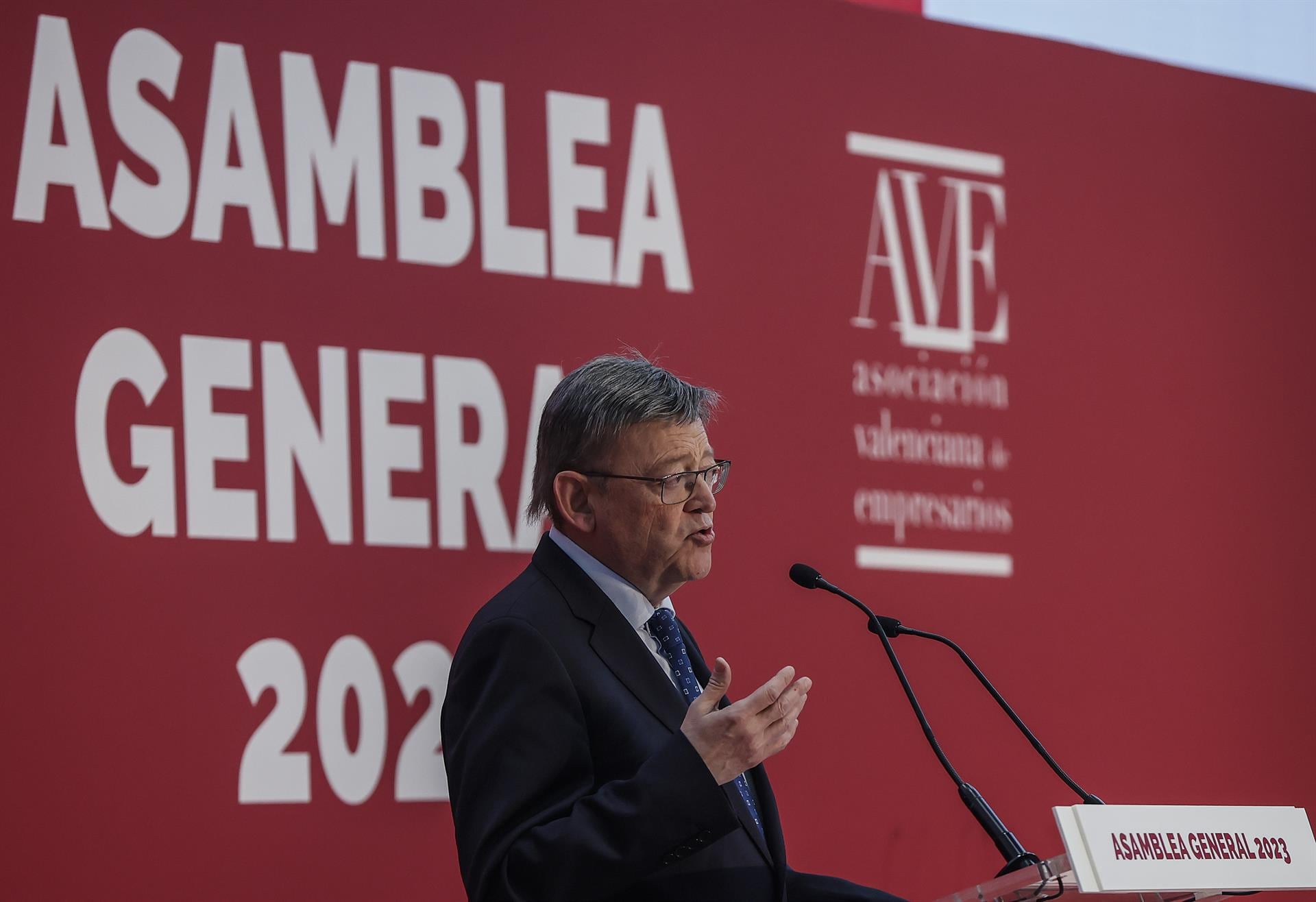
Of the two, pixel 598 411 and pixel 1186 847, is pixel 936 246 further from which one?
pixel 1186 847

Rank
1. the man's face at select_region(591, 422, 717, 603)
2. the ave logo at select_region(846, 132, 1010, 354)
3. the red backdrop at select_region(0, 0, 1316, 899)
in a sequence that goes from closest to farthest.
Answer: the man's face at select_region(591, 422, 717, 603) < the red backdrop at select_region(0, 0, 1316, 899) < the ave logo at select_region(846, 132, 1010, 354)

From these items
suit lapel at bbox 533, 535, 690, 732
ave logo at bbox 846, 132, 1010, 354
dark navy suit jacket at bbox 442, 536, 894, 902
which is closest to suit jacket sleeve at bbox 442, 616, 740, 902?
dark navy suit jacket at bbox 442, 536, 894, 902

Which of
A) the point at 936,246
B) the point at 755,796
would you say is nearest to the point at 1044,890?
the point at 755,796

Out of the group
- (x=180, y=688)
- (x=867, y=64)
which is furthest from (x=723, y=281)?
(x=180, y=688)

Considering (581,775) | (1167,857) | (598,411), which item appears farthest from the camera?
(598,411)

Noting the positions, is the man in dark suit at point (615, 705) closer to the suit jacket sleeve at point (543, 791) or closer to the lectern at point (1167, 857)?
the suit jacket sleeve at point (543, 791)

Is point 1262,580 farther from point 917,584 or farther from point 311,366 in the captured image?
point 311,366

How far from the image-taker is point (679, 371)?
12.9ft

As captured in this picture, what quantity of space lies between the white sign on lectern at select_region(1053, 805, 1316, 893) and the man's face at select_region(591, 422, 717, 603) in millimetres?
677

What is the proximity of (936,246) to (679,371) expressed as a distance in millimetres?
851

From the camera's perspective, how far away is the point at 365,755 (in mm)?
3402

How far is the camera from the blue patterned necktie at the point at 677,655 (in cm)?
226

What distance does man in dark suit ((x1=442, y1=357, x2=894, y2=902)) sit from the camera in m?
1.89

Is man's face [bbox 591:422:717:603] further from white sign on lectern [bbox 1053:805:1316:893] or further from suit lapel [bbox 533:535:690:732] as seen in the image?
white sign on lectern [bbox 1053:805:1316:893]
